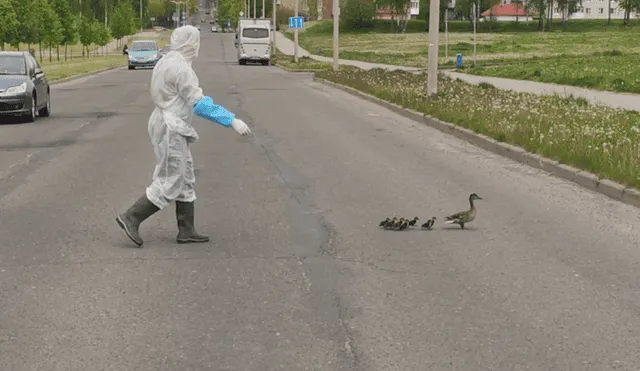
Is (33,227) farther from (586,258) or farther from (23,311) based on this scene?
(586,258)

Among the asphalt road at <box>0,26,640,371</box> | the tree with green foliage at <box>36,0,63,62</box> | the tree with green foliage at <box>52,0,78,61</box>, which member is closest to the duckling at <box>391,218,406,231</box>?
the asphalt road at <box>0,26,640,371</box>

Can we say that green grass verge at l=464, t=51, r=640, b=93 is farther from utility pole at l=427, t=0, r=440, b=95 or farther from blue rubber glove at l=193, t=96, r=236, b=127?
blue rubber glove at l=193, t=96, r=236, b=127

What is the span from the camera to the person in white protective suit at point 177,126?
8.23 meters

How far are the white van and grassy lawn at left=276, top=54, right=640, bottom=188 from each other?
3927 centimetres

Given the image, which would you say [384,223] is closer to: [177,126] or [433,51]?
[177,126]

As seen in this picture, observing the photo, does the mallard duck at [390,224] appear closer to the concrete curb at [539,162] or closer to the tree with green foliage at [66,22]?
the concrete curb at [539,162]

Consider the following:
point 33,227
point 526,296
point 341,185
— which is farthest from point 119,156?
point 526,296

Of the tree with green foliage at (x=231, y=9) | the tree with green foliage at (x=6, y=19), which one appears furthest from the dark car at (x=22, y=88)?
the tree with green foliage at (x=231, y=9)

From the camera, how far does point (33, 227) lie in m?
9.34

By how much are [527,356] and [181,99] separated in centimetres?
394

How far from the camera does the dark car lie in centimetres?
2162

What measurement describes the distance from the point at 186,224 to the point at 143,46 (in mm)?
54501

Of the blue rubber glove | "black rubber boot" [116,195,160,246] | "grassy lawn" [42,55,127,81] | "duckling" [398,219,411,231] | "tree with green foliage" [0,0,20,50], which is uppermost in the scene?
"tree with green foliage" [0,0,20,50]

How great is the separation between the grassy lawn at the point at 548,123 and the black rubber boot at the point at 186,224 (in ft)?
16.5
